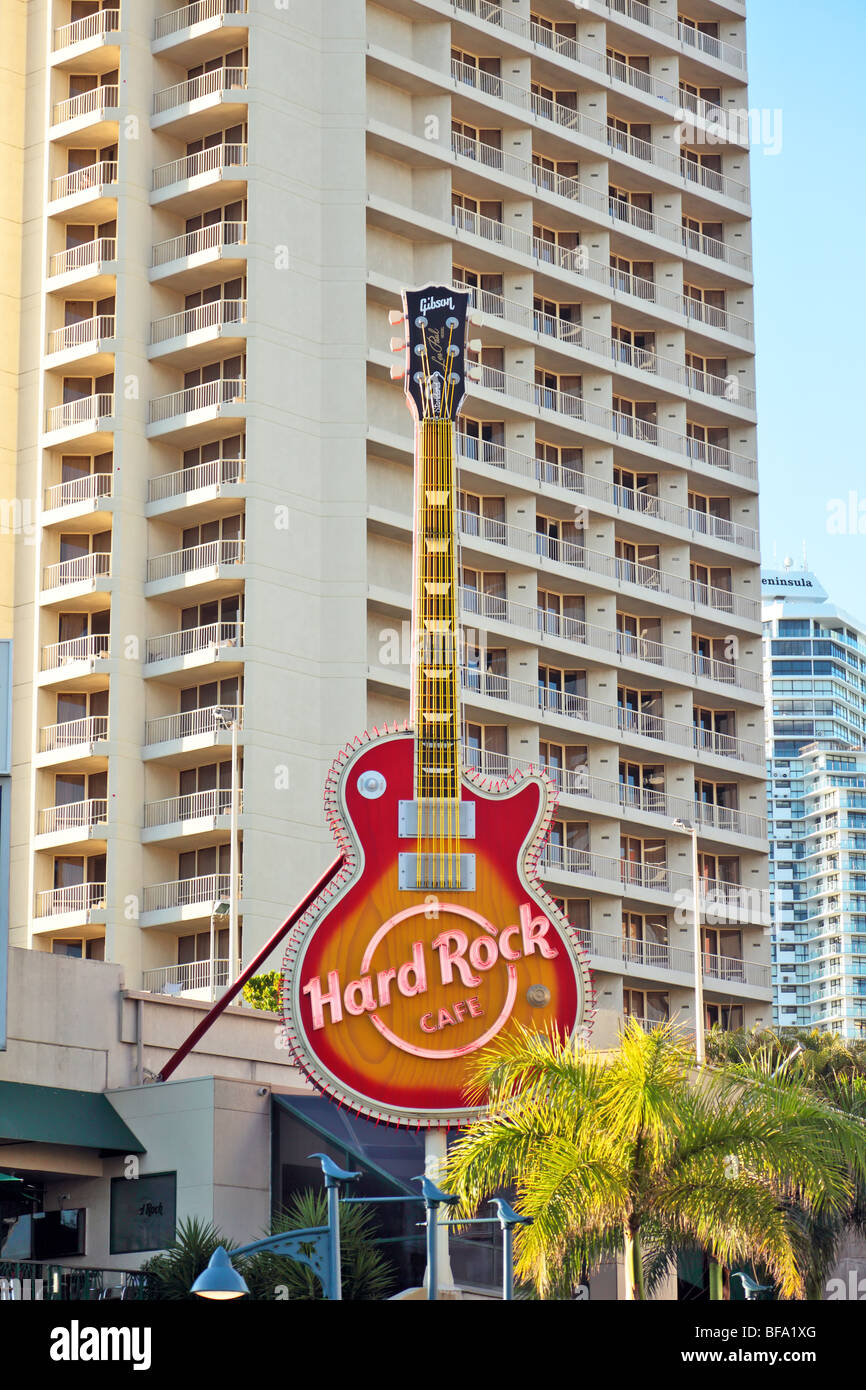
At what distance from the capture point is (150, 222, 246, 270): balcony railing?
246 ft

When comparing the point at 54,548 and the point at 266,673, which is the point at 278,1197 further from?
the point at 54,548

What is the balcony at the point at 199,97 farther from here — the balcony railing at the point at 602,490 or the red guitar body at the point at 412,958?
the red guitar body at the point at 412,958

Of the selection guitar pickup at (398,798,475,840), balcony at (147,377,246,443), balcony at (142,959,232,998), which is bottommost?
guitar pickup at (398,798,475,840)

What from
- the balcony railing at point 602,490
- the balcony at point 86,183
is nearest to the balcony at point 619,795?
the balcony railing at point 602,490

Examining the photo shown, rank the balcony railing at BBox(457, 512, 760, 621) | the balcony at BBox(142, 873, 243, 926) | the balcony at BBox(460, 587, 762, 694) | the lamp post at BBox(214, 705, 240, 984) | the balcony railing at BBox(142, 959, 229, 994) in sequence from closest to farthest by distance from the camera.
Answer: the lamp post at BBox(214, 705, 240, 984) < the balcony railing at BBox(142, 959, 229, 994) < the balcony at BBox(142, 873, 243, 926) < the balcony at BBox(460, 587, 762, 694) < the balcony railing at BBox(457, 512, 760, 621)

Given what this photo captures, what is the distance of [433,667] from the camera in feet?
123

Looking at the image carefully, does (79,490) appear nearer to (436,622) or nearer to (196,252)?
(196,252)

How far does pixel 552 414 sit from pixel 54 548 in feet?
63.7

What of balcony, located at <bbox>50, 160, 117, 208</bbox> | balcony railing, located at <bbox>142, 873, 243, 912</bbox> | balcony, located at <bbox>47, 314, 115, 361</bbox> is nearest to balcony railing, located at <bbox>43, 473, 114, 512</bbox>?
balcony, located at <bbox>47, 314, 115, 361</bbox>

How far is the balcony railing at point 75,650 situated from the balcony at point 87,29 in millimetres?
21245

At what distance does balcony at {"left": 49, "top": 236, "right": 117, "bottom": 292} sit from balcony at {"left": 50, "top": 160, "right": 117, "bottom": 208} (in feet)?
4.11

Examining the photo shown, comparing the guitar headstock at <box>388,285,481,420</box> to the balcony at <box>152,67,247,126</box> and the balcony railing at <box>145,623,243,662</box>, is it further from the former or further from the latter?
the balcony at <box>152,67,247,126</box>

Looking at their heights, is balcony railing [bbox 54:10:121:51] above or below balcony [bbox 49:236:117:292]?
above
